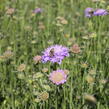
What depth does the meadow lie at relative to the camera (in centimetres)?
154

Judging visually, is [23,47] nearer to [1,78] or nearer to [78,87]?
[1,78]

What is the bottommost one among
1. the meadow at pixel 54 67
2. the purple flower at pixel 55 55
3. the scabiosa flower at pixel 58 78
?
the meadow at pixel 54 67

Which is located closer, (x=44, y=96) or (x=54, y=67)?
(x=44, y=96)

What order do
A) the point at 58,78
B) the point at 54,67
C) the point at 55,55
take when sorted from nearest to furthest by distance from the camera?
the point at 58,78 < the point at 55,55 < the point at 54,67

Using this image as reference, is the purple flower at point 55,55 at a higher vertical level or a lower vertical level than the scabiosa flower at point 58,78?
higher

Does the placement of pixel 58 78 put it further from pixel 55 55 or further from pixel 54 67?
pixel 54 67

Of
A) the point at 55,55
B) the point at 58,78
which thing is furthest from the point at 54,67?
the point at 58,78

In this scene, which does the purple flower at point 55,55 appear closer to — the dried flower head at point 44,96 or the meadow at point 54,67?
the meadow at point 54,67

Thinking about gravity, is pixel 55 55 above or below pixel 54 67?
above

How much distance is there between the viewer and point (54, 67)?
5.62ft

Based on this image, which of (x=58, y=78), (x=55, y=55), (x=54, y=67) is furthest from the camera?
(x=54, y=67)

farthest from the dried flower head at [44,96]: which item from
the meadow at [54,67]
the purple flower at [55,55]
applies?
the purple flower at [55,55]

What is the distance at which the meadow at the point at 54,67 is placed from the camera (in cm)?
154

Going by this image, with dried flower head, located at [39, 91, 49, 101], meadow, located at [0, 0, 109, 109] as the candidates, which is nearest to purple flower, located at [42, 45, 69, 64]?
meadow, located at [0, 0, 109, 109]
